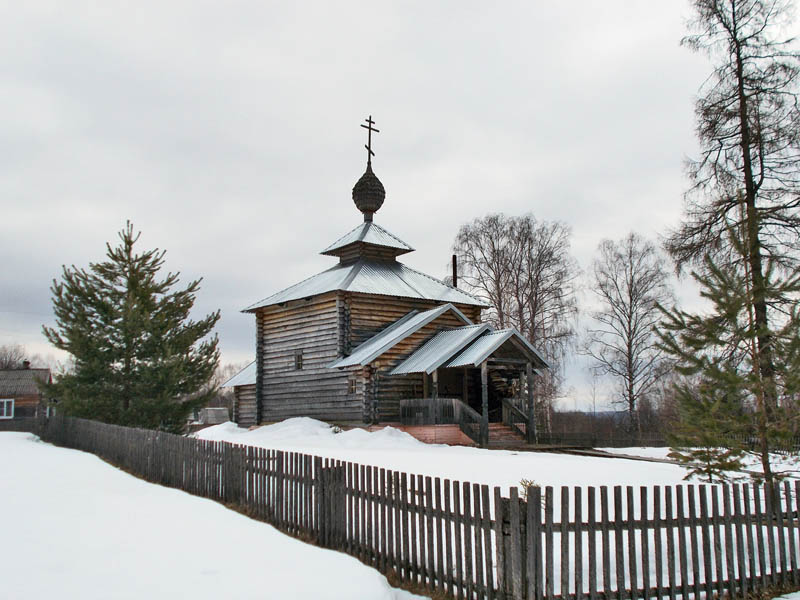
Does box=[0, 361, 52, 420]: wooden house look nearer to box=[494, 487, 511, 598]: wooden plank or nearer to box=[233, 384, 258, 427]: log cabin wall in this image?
box=[233, 384, 258, 427]: log cabin wall

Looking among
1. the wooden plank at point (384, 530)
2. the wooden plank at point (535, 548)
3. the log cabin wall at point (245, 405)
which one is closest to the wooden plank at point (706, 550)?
the wooden plank at point (535, 548)

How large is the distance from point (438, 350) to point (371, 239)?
337 inches

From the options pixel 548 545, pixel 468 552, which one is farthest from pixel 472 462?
pixel 548 545

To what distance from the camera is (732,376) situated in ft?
30.3

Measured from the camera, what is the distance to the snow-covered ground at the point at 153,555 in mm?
6699

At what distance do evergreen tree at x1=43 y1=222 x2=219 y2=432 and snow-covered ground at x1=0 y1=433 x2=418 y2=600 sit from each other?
44.6 ft

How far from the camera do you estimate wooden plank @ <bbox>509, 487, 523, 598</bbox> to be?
6.15m

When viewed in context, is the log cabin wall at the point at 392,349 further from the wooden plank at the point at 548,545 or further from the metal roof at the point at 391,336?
the wooden plank at the point at 548,545

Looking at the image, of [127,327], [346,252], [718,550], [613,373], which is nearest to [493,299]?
[613,373]

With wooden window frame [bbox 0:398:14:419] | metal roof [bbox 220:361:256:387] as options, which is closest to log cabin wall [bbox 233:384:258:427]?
metal roof [bbox 220:361:256:387]

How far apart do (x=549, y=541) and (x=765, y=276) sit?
17.7 ft

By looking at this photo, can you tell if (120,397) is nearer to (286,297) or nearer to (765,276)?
(286,297)

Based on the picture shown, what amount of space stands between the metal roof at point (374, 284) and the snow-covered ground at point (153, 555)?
1693 centimetres

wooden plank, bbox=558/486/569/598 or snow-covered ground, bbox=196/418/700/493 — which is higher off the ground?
wooden plank, bbox=558/486/569/598
